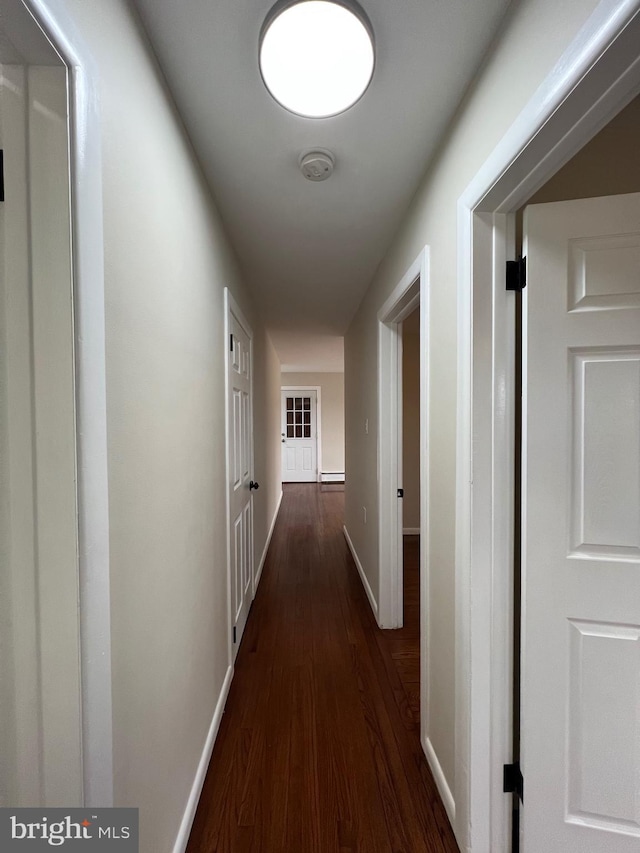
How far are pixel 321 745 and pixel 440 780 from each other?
49 centimetres

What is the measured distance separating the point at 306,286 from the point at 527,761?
2.77 metres

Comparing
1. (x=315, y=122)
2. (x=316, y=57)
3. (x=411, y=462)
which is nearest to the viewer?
(x=316, y=57)

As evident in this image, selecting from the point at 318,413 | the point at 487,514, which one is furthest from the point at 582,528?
the point at 318,413

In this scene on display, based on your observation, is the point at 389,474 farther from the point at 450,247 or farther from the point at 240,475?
the point at 450,247

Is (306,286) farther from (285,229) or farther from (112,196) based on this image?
(112,196)

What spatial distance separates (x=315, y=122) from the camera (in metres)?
1.22

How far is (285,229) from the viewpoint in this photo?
6.43 feet

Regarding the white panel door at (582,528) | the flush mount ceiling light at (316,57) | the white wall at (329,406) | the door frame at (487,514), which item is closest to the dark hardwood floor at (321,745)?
the door frame at (487,514)

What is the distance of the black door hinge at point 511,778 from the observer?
111 cm

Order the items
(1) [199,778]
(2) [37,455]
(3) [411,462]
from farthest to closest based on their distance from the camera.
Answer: (3) [411,462], (1) [199,778], (2) [37,455]

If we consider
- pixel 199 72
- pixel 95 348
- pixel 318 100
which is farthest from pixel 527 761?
pixel 199 72

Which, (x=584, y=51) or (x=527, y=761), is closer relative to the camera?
(x=584, y=51)

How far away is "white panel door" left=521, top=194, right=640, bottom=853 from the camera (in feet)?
3.33

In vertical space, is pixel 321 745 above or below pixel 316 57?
below
